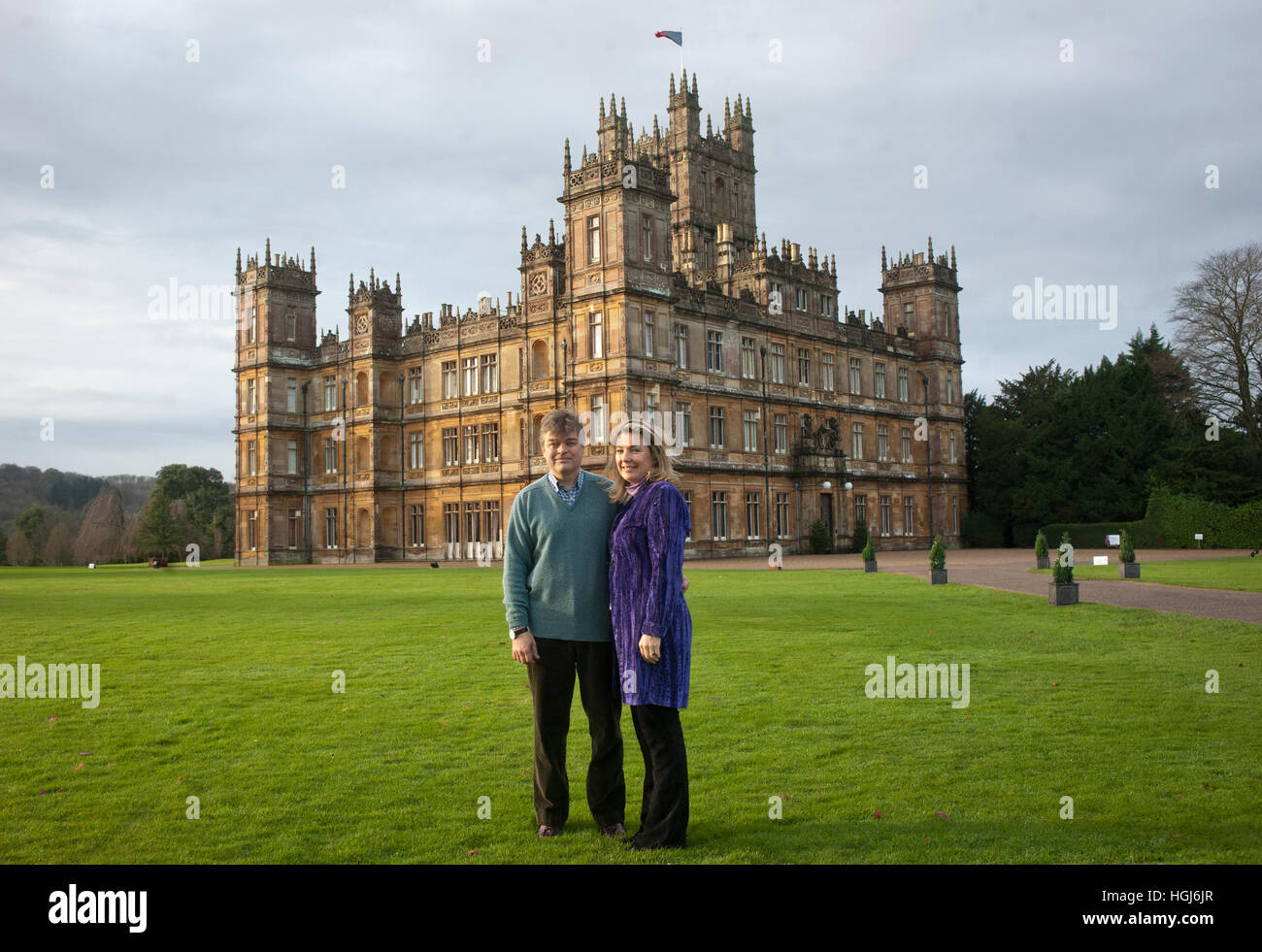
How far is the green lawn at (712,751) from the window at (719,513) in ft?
95.4

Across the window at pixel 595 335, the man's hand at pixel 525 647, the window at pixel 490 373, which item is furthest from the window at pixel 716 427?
the man's hand at pixel 525 647

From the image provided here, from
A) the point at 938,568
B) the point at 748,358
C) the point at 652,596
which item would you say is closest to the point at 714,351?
the point at 748,358

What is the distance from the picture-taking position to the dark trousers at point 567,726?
19.9 ft

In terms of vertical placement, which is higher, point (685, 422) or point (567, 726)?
point (685, 422)

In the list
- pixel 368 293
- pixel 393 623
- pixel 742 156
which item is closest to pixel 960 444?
pixel 742 156

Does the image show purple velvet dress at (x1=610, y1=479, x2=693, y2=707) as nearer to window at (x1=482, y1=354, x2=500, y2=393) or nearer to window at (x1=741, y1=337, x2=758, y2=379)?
window at (x1=741, y1=337, x2=758, y2=379)

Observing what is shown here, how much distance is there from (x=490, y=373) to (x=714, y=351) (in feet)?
35.9

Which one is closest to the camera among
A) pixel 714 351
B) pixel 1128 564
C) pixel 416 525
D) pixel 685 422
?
pixel 1128 564

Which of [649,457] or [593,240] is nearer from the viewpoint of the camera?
[649,457]

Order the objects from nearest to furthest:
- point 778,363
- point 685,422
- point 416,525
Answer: point 685,422 < point 778,363 < point 416,525

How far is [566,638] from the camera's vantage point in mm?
6168

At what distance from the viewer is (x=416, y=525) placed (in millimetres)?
51344

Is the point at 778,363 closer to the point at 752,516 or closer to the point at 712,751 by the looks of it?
the point at 752,516
